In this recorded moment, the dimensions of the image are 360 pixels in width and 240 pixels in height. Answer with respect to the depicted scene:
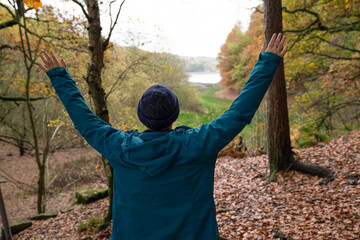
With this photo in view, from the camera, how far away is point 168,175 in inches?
52.4

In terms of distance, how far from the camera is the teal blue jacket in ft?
4.25

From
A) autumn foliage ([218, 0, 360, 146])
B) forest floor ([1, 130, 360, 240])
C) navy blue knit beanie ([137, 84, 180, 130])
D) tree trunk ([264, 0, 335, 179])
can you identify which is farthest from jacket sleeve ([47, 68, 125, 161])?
autumn foliage ([218, 0, 360, 146])

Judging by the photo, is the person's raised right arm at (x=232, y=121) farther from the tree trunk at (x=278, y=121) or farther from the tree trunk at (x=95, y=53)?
the tree trunk at (x=278, y=121)

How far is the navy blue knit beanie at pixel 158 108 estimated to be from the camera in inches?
54.9

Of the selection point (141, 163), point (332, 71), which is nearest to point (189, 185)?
point (141, 163)

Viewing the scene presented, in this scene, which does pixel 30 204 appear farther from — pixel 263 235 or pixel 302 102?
pixel 302 102

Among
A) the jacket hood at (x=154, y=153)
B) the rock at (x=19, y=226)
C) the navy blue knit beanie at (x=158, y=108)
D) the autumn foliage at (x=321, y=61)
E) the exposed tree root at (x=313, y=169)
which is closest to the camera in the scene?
the jacket hood at (x=154, y=153)

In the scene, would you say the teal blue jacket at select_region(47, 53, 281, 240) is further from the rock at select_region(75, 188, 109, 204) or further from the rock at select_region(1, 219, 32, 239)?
the rock at select_region(1, 219, 32, 239)

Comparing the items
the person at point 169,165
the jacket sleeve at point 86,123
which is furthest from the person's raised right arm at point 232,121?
the jacket sleeve at point 86,123

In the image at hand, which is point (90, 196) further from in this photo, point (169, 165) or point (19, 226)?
point (169, 165)

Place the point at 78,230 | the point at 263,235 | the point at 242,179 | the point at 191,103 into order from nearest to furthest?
1. the point at 263,235
2. the point at 78,230
3. the point at 242,179
4. the point at 191,103

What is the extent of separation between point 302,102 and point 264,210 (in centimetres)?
933

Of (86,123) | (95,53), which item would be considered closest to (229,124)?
(86,123)

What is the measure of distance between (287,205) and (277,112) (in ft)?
6.95
